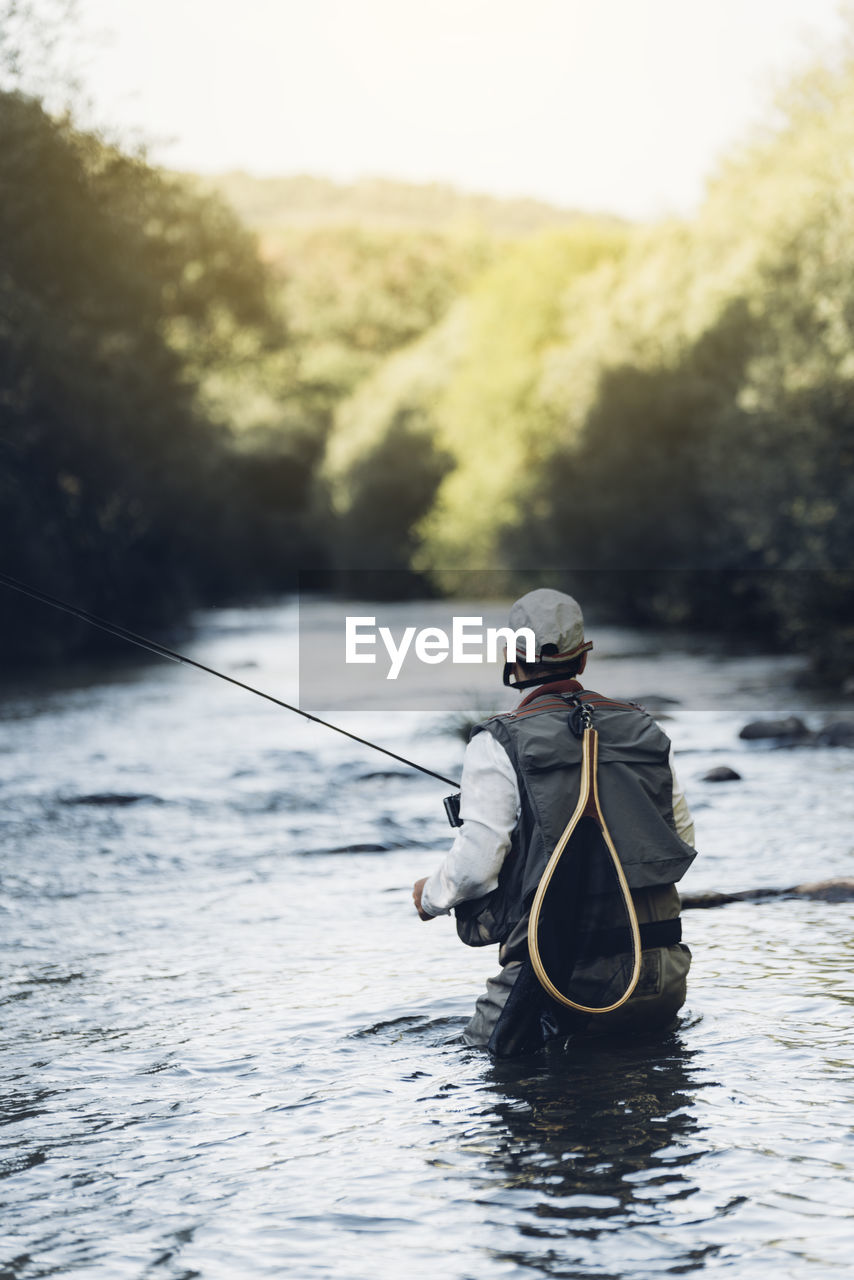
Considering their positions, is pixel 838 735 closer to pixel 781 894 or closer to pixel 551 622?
pixel 781 894

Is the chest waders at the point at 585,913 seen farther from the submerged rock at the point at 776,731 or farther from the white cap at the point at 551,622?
the submerged rock at the point at 776,731

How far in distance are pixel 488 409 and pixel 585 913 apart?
44526mm

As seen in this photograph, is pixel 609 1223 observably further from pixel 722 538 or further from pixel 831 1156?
pixel 722 538

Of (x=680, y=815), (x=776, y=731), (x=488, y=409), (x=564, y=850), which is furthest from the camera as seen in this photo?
(x=488, y=409)

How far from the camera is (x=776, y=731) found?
15727 millimetres

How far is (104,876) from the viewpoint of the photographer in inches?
395

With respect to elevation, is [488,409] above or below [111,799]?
above

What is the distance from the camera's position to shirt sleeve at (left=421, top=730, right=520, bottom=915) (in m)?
5.14

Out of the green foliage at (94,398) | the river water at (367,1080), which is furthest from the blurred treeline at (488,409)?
the river water at (367,1080)

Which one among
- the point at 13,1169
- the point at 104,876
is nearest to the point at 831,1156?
the point at 13,1169

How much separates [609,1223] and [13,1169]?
1746mm

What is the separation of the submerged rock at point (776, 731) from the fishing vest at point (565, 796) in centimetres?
1054

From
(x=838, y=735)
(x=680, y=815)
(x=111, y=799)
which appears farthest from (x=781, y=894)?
(x=838, y=735)

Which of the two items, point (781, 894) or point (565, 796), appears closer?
point (565, 796)
